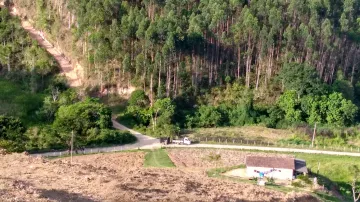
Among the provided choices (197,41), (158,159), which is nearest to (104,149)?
(158,159)

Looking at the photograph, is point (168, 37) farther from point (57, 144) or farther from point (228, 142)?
point (57, 144)

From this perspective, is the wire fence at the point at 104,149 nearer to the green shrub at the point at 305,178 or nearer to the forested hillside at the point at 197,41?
the forested hillside at the point at 197,41

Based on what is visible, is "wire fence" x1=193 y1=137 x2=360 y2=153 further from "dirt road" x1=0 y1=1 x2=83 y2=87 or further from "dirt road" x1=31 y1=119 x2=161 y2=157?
"dirt road" x1=0 y1=1 x2=83 y2=87

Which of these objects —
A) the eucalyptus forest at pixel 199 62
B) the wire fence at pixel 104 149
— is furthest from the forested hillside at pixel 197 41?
the wire fence at pixel 104 149

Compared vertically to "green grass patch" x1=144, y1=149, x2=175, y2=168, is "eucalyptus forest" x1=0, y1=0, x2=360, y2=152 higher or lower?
higher

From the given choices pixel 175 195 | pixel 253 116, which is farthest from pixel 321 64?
pixel 175 195

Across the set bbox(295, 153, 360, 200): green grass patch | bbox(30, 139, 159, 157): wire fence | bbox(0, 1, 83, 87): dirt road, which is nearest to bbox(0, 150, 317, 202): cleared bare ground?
bbox(30, 139, 159, 157): wire fence
